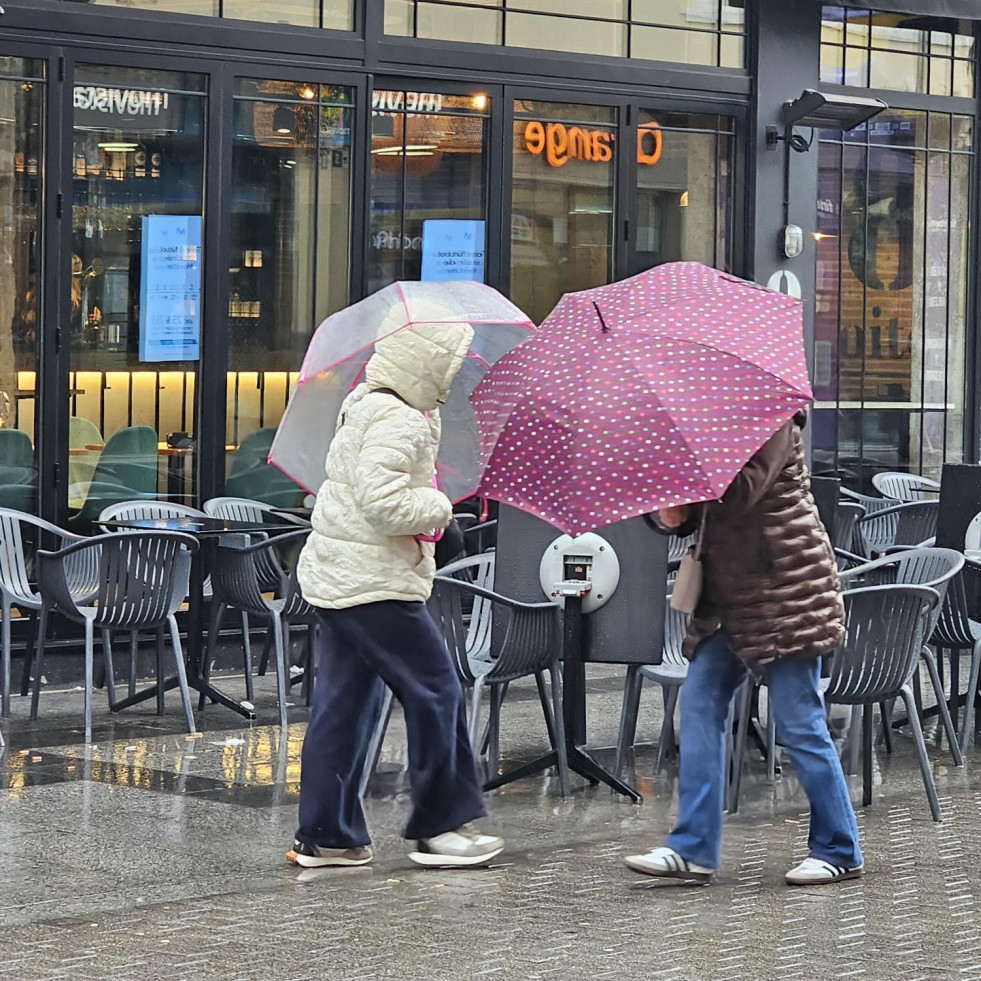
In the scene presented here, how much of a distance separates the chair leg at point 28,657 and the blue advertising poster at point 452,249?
11.3 feet

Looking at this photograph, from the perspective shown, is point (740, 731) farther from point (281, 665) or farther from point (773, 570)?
point (281, 665)

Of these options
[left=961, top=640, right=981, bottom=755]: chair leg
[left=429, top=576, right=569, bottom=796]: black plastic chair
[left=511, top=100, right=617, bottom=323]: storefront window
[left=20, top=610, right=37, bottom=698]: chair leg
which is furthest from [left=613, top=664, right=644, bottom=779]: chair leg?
[left=511, top=100, right=617, bottom=323]: storefront window

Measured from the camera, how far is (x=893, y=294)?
1460 cm

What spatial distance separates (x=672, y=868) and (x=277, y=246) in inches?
243

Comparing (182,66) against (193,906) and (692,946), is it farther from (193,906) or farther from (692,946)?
(692,946)

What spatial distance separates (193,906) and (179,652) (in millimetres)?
3319

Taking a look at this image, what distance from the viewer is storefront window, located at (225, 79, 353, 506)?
11.5 meters

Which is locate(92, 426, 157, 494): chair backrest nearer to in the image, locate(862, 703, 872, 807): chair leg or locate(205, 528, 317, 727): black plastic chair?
locate(205, 528, 317, 727): black plastic chair

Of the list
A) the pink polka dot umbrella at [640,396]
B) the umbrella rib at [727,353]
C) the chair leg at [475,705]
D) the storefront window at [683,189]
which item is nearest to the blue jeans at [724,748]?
the pink polka dot umbrella at [640,396]

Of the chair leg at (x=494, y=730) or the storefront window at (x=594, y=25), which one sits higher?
the storefront window at (x=594, y=25)

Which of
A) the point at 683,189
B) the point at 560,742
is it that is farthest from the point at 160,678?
the point at 683,189

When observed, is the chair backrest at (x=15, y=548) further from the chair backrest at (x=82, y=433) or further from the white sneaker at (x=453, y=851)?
the white sneaker at (x=453, y=851)

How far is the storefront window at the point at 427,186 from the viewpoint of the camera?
12.0 meters

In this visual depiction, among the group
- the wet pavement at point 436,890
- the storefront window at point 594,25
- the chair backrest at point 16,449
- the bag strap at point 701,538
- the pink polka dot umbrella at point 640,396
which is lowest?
the wet pavement at point 436,890
